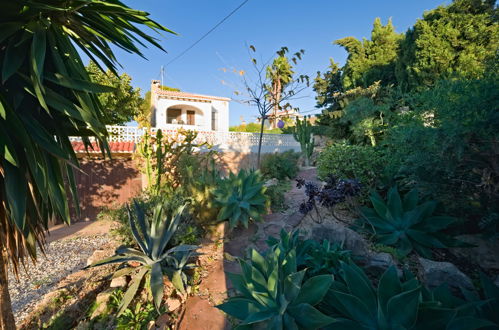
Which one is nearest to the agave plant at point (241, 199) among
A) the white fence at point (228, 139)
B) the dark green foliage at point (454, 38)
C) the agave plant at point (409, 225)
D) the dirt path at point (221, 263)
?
the dirt path at point (221, 263)

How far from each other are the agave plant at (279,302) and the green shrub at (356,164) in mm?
2962

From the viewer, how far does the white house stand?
17406mm

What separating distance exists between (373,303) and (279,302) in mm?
613

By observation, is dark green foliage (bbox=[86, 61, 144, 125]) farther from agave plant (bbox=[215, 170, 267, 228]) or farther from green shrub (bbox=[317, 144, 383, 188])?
green shrub (bbox=[317, 144, 383, 188])

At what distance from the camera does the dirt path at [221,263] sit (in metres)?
2.29

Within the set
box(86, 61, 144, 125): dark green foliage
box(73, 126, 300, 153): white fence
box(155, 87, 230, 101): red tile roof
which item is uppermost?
box(155, 87, 230, 101): red tile roof

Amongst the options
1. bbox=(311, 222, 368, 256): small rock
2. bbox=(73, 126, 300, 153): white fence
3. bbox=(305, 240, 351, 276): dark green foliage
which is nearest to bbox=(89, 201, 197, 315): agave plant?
bbox=(305, 240, 351, 276): dark green foliage

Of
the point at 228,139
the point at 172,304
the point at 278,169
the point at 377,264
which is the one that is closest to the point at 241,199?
the point at 172,304

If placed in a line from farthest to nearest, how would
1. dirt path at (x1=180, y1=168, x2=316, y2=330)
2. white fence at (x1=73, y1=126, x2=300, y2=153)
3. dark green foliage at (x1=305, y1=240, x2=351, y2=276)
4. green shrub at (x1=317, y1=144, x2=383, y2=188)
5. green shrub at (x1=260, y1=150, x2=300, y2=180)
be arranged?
white fence at (x1=73, y1=126, x2=300, y2=153) < green shrub at (x1=260, y1=150, x2=300, y2=180) < green shrub at (x1=317, y1=144, x2=383, y2=188) < dirt path at (x1=180, y1=168, x2=316, y2=330) < dark green foliage at (x1=305, y1=240, x2=351, y2=276)

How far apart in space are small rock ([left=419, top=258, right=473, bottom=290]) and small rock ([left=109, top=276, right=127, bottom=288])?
→ 3199 millimetres

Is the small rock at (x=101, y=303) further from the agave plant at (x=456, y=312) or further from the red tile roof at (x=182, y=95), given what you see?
the red tile roof at (x=182, y=95)

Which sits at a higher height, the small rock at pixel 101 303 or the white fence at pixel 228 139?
the white fence at pixel 228 139

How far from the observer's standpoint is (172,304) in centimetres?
246

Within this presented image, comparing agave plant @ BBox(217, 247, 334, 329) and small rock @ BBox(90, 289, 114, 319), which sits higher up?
agave plant @ BBox(217, 247, 334, 329)
